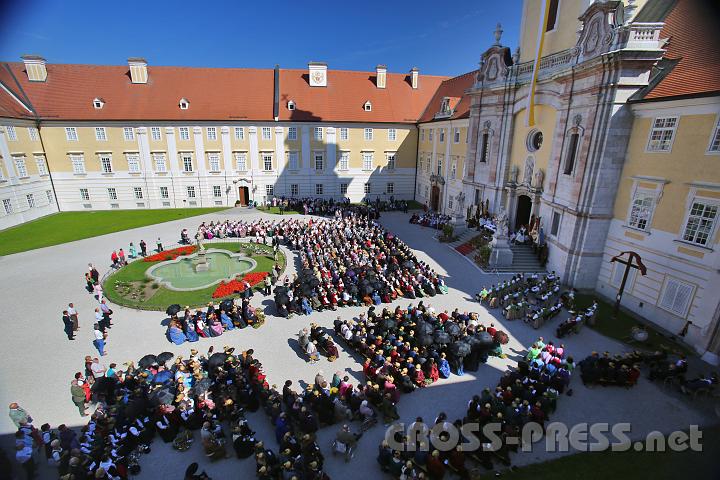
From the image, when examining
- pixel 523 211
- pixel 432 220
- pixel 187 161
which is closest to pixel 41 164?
pixel 187 161

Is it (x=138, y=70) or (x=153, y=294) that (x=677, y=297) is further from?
(x=138, y=70)

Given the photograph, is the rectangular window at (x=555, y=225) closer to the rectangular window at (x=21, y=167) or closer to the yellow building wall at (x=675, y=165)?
the yellow building wall at (x=675, y=165)

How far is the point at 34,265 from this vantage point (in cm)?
2402

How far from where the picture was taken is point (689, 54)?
57.4 feet

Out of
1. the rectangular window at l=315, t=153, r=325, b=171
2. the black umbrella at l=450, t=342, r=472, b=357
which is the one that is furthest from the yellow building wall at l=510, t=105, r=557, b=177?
the rectangular window at l=315, t=153, r=325, b=171

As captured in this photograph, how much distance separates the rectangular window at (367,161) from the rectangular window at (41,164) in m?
33.0

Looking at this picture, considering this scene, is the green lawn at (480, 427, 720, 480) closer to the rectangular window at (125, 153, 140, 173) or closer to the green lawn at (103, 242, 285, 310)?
the green lawn at (103, 242, 285, 310)

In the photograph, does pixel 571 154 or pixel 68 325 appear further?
pixel 571 154

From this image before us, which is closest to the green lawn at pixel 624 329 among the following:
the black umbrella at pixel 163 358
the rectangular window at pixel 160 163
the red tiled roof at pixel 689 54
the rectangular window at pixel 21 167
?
the red tiled roof at pixel 689 54

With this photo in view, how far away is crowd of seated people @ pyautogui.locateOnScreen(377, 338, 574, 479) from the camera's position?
9.77 metres

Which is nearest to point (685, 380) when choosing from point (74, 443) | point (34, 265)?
point (74, 443)

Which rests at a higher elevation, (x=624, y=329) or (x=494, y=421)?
(x=494, y=421)

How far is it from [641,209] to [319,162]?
3202cm

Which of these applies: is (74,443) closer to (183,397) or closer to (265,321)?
(183,397)
